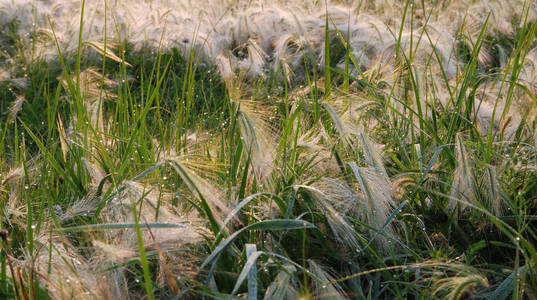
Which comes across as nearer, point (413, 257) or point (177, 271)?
point (177, 271)

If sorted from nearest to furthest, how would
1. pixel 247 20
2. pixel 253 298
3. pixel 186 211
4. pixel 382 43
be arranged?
pixel 253 298 < pixel 186 211 < pixel 382 43 < pixel 247 20

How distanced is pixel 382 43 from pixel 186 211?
6.73 ft

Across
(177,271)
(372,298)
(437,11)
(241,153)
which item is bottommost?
(372,298)

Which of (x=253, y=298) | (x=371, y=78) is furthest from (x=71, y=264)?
(x=371, y=78)

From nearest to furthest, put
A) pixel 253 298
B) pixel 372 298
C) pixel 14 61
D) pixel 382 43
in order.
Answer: pixel 253 298, pixel 372 298, pixel 382 43, pixel 14 61

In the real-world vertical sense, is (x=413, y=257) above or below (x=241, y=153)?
below

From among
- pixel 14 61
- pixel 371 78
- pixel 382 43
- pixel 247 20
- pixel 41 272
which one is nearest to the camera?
pixel 41 272

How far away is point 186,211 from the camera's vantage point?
160 centimetres

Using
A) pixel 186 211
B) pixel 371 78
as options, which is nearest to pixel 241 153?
pixel 186 211

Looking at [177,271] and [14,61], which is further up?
[14,61]

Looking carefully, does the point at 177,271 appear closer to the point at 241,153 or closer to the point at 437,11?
the point at 241,153

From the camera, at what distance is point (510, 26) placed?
398 centimetres

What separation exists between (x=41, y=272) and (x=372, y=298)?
832 millimetres

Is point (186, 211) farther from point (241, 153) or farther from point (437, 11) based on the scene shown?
point (437, 11)
